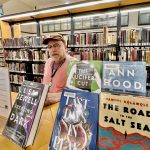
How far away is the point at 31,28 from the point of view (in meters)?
10.1

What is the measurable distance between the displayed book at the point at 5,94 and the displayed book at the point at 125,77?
527 mm

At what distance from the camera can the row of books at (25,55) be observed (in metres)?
4.35

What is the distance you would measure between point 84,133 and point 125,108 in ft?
0.54

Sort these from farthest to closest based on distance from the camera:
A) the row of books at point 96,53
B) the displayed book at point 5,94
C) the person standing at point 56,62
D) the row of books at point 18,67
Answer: the row of books at point 18,67 < the row of books at point 96,53 < the person standing at point 56,62 < the displayed book at point 5,94

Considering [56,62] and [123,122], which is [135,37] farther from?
[123,122]

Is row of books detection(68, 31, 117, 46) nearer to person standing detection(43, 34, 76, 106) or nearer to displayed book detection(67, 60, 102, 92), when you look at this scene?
person standing detection(43, 34, 76, 106)

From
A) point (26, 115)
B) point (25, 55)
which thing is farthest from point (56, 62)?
point (25, 55)

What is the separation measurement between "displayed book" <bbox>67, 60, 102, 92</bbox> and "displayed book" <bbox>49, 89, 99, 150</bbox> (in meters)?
0.08

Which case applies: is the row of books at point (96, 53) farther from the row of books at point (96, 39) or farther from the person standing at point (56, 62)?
the person standing at point (56, 62)

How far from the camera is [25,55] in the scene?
467cm

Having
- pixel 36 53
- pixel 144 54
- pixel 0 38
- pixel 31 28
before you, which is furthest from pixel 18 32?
pixel 31 28

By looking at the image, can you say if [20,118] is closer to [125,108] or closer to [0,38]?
[125,108]

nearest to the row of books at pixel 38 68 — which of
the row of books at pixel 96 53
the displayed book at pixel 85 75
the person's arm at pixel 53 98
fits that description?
the row of books at pixel 96 53

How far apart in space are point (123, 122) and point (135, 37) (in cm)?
302
